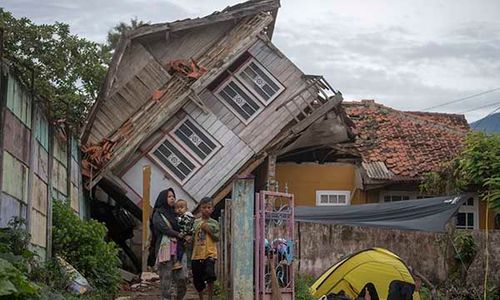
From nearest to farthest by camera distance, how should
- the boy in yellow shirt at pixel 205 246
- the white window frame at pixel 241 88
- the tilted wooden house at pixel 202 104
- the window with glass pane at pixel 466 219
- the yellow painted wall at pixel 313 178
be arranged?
the boy in yellow shirt at pixel 205 246 → the tilted wooden house at pixel 202 104 → the white window frame at pixel 241 88 → the window with glass pane at pixel 466 219 → the yellow painted wall at pixel 313 178

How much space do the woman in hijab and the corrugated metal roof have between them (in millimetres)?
11500

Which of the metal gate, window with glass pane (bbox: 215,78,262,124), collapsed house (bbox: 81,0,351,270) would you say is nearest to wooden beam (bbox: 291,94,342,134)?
collapsed house (bbox: 81,0,351,270)

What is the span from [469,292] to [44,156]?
9.36 meters

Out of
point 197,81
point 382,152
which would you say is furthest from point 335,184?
point 197,81

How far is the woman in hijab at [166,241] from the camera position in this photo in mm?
10891

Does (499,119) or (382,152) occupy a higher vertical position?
(499,119)

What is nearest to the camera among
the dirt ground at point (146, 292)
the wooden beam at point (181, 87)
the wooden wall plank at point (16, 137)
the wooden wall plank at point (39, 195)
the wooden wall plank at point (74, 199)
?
the wooden wall plank at point (16, 137)

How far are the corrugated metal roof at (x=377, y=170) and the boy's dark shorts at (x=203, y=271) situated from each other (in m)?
11.4

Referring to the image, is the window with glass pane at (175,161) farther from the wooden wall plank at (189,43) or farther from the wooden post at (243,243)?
the wooden post at (243,243)

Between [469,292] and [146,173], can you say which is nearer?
[469,292]

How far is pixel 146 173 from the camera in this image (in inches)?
762

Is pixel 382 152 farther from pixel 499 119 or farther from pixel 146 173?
pixel 499 119

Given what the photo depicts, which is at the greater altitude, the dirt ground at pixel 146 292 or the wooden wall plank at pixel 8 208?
the wooden wall plank at pixel 8 208

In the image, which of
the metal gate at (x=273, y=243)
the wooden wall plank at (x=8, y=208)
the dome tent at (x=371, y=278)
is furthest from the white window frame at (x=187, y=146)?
the wooden wall plank at (x=8, y=208)
